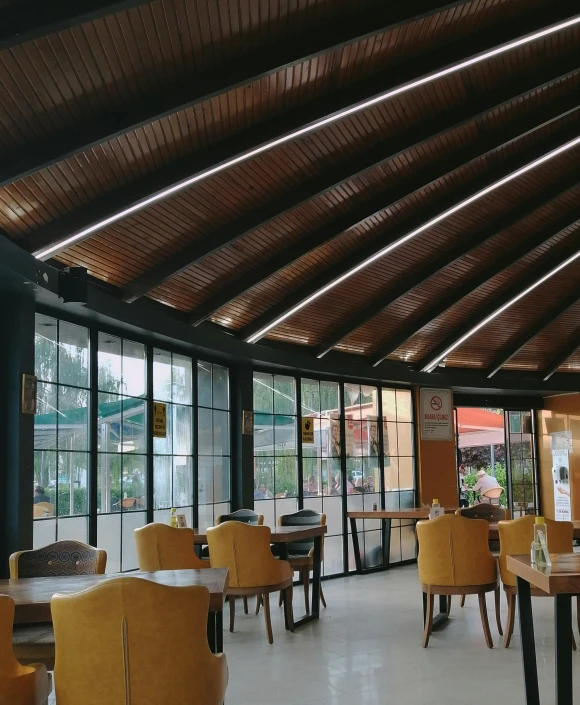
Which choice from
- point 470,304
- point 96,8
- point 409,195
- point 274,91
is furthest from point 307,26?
point 470,304

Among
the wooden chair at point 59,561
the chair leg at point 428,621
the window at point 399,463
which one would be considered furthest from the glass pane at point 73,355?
the window at point 399,463

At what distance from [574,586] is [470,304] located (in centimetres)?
806

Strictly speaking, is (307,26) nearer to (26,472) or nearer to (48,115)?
(48,115)

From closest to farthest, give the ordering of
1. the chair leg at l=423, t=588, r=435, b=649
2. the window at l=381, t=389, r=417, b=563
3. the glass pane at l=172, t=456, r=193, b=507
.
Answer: the chair leg at l=423, t=588, r=435, b=649, the glass pane at l=172, t=456, r=193, b=507, the window at l=381, t=389, r=417, b=563

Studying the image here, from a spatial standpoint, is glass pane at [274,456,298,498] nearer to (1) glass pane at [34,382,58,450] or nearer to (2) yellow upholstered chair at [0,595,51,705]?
(1) glass pane at [34,382,58,450]

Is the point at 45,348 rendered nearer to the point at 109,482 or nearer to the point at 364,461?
the point at 109,482

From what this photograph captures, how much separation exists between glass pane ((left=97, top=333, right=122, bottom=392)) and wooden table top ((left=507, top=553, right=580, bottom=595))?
4.38 m

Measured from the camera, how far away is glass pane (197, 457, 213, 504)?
9172mm

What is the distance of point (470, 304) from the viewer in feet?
37.4

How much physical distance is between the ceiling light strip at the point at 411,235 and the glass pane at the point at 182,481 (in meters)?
1.68

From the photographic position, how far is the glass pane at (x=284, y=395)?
35.2 ft

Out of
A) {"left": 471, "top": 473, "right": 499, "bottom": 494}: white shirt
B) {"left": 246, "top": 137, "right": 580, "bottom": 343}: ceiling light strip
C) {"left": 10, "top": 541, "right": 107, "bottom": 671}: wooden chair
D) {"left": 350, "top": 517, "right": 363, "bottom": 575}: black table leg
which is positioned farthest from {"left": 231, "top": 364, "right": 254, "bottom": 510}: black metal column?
{"left": 471, "top": 473, "right": 499, "bottom": 494}: white shirt

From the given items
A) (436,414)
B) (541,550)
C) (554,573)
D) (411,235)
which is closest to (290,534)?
(541,550)

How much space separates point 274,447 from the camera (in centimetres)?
1052
